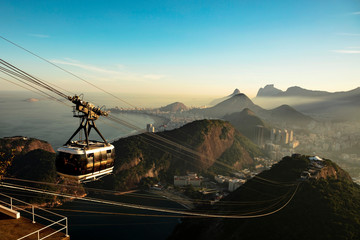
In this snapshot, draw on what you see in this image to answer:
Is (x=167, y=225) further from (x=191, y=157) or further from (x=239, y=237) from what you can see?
(x=191, y=157)

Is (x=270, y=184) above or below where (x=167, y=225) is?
above

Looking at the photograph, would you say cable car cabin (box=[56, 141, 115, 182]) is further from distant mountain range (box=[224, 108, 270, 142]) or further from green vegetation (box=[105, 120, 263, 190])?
distant mountain range (box=[224, 108, 270, 142])

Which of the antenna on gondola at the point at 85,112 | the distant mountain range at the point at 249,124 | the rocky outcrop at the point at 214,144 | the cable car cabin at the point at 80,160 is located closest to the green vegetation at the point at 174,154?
the rocky outcrop at the point at 214,144

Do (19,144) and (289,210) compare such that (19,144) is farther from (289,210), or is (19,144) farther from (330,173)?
(330,173)

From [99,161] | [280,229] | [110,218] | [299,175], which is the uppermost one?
[99,161]

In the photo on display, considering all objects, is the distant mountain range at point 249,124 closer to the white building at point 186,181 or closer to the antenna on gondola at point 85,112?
the white building at point 186,181

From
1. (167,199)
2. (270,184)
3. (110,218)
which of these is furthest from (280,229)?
(110,218)

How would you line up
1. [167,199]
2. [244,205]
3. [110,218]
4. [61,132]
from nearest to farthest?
[244,205], [110,218], [167,199], [61,132]

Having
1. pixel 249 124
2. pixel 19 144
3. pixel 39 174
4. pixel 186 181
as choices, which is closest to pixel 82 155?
pixel 39 174
